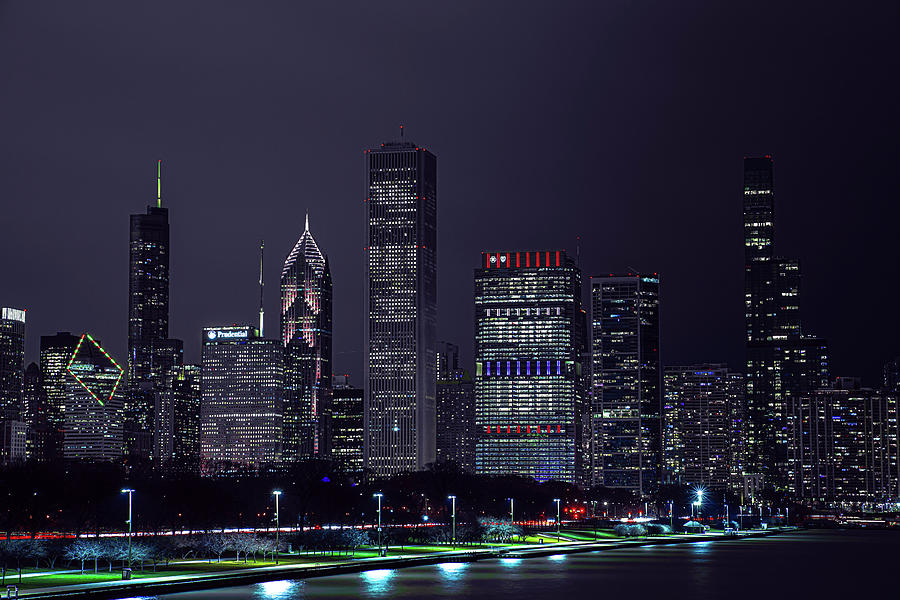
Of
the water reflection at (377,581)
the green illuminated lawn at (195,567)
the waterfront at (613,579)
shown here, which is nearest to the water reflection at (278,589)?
the waterfront at (613,579)

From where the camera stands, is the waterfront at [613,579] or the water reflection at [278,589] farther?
the waterfront at [613,579]

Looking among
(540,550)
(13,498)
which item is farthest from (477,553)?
(13,498)

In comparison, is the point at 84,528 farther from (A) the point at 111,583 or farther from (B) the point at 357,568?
(A) the point at 111,583

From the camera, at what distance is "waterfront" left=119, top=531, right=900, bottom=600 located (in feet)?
279

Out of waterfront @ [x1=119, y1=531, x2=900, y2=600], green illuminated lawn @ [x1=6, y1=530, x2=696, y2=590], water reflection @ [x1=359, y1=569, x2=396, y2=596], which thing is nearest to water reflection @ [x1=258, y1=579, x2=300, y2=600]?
waterfront @ [x1=119, y1=531, x2=900, y2=600]

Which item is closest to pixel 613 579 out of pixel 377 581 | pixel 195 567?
pixel 377 581

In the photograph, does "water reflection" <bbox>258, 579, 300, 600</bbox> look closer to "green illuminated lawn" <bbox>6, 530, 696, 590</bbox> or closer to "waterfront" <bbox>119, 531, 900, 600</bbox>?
"waterfront" <bbox>119, 531, 900, 600</bbox>

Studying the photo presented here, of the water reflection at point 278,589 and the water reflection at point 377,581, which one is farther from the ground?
the water reflection at point 278,589

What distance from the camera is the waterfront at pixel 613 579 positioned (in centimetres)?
8519

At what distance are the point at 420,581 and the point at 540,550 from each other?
41257mm

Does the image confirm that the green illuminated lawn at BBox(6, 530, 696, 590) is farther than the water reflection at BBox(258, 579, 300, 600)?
Yes

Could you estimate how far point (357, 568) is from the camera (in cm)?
10231

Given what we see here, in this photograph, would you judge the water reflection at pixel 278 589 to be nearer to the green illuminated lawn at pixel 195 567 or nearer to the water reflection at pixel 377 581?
the green illuminated lawn at pixel 195 567

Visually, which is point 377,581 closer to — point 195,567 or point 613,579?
point 195,567
